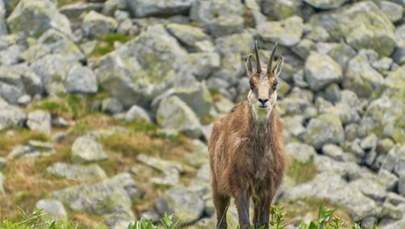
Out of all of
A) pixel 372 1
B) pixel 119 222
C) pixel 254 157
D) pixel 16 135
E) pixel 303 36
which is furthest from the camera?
pixel 372 1

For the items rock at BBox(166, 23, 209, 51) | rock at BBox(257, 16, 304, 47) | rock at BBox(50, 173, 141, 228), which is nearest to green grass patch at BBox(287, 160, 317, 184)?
rock at BBox(50, 173, 141, 228)

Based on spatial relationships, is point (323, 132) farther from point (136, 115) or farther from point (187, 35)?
point (187, 35)

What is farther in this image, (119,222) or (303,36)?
(303,36)

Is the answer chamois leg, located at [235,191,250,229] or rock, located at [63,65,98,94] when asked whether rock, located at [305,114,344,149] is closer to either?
rock, located at [63,65,98,94]

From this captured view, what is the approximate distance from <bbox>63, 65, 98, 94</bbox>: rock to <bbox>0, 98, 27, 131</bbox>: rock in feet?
10.9

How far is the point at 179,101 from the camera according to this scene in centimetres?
3644

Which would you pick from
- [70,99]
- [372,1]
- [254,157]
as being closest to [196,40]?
[70,99]

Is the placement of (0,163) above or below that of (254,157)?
below

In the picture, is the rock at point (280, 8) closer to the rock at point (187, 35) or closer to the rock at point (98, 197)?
the rock at point (187, 35)

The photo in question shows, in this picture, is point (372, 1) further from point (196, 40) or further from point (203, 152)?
point (203, 152)

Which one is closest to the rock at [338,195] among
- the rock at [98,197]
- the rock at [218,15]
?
the rock at [98,197]

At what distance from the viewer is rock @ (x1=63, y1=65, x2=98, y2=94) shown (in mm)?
37812

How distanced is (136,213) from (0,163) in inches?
249

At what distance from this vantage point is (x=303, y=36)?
43219mm
